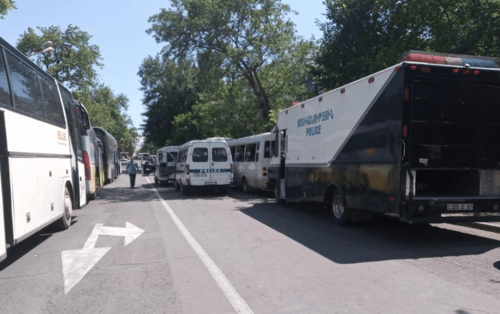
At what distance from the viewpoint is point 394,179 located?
7.29 metres

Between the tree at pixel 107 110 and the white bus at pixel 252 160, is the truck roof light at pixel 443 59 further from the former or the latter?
the tree at pixel 107 110

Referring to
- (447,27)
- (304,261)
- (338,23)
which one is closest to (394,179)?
(304,261)

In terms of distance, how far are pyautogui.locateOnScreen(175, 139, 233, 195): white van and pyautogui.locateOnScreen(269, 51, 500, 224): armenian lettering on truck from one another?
9.14 meters

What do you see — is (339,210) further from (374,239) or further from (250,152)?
(250,152)

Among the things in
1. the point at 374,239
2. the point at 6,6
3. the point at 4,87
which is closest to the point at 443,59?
the point at 374,239

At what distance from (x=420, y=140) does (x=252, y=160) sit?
11258 mm

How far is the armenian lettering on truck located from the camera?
23.8 ft

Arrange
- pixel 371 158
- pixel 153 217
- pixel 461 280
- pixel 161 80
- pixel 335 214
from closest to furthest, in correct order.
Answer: pixel 461 280
pixel 371 158
pixel 335 214
pixel 153 217
pixel 161 80

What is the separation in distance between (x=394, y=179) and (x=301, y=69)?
58.4 feet

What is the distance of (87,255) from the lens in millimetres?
7168

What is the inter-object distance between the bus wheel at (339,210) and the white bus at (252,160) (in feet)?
19.6

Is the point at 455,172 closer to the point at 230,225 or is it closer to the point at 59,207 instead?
the point at 230,225

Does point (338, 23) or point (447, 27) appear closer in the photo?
point (447, 27)

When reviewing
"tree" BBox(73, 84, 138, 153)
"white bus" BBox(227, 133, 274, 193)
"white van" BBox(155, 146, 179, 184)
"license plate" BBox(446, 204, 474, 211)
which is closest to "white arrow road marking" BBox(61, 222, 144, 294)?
"license plate" BBox(446, 204, 474, 211)
